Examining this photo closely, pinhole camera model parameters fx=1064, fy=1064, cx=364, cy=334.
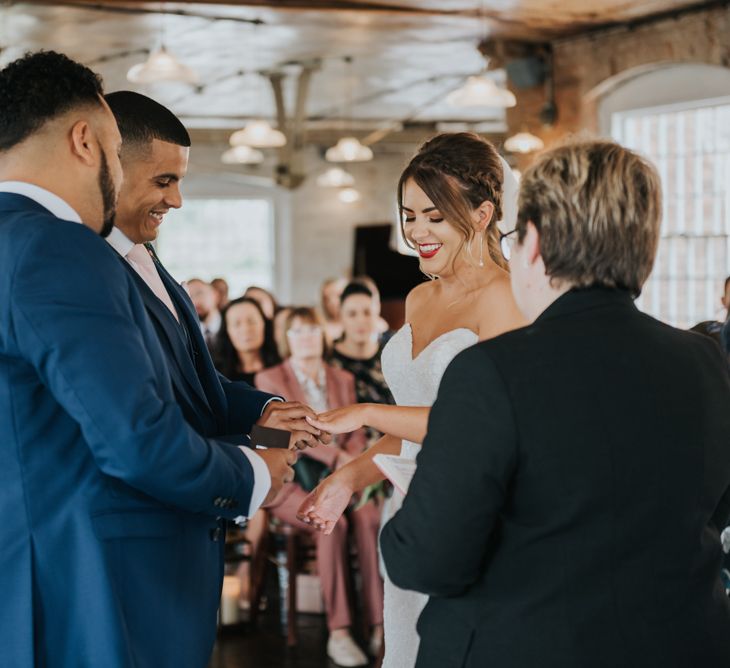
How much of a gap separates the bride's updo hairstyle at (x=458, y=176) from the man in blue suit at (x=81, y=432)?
961 millimetres

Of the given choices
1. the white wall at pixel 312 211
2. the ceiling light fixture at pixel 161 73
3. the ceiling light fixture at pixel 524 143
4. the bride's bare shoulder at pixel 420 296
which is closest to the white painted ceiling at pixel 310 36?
the ceiling light fixture at pixel 524 143

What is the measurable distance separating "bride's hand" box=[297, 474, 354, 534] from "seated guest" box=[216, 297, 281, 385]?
150 inches

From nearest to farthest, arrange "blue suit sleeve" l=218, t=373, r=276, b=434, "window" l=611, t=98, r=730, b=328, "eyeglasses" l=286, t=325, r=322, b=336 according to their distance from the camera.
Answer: "blue suit sleeve" l=218, t=373, r=276, b=434 < "eyeglasses" l=286, t=325, r=322, b=336 < "window" l=611, t=98, r=730, b=328

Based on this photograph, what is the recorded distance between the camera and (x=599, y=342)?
4.82ft

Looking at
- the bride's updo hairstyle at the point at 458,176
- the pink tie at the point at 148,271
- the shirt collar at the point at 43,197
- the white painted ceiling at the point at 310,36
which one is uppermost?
the white painted ceiling at the point at 310,36

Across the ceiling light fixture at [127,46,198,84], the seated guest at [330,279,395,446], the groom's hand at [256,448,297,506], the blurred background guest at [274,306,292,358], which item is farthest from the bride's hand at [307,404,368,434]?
the ceiling light fixture at [127,46,198,84]

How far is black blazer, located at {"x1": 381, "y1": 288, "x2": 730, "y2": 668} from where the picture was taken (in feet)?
4.65

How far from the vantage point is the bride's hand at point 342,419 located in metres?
2.46

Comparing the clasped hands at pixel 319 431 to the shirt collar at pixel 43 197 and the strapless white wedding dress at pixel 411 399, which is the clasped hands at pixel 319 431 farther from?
the shirt collar at pixel 43 197

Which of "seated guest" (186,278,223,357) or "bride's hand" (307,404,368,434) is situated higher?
"seated guest" (186,278,223,357)

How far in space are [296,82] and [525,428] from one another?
40.9ft

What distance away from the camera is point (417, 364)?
9.23ft

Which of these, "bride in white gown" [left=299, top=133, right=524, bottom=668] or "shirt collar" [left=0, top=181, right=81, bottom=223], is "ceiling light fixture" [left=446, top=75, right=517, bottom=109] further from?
"shirt collar" [left=0, top=181, right=81, bottom=223]

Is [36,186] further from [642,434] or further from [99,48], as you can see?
[99,48]
